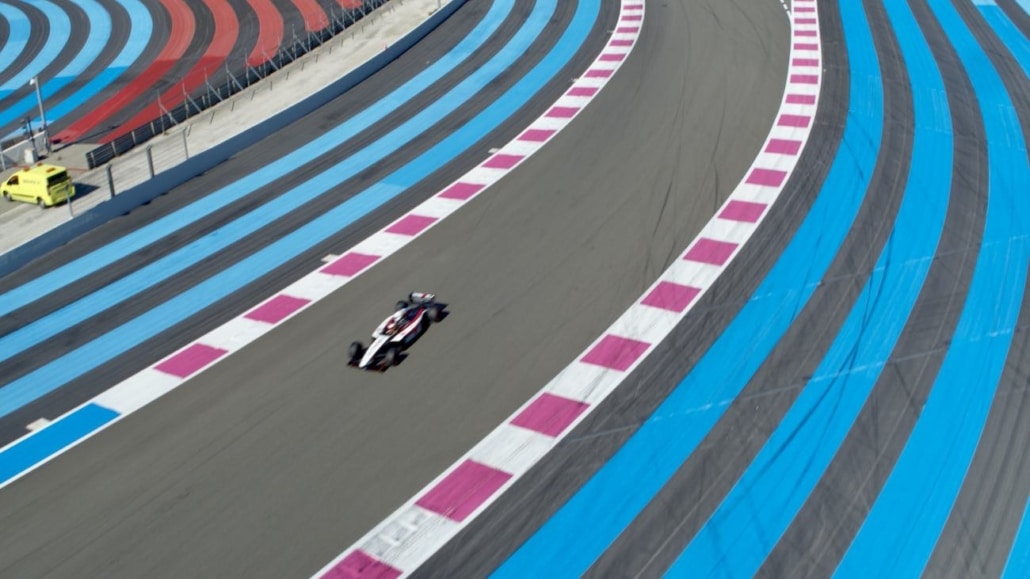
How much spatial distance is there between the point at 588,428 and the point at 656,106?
15.9 metres

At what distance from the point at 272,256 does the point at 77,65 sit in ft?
77.4

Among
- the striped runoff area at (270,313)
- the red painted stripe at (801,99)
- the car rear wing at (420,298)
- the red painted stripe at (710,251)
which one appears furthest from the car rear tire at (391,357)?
the red painted stripe at (801,99)

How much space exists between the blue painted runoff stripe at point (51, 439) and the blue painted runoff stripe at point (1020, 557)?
15.6 m

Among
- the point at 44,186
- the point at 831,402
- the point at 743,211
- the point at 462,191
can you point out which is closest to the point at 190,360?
the point at 462,191

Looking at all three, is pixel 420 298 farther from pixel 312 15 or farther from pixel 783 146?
pixel 312 15

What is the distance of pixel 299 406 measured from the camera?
18.9 meters

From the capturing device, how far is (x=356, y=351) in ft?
64.8

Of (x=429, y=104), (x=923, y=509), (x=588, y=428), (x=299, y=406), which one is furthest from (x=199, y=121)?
(x=923, y=509)

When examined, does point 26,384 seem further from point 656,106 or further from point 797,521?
point 656,106

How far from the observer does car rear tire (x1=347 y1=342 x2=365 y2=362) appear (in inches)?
778

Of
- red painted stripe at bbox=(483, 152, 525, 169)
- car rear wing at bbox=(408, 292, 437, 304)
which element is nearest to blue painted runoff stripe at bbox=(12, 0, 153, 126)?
red painted stripe at bbox=(483, 152, 525, 169)

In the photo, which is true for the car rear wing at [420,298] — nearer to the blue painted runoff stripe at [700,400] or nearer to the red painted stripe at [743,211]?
the blue painted runoff stripe at [700,400]

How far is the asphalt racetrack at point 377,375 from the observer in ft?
52.6

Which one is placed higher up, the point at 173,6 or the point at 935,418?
the point at 173,6
